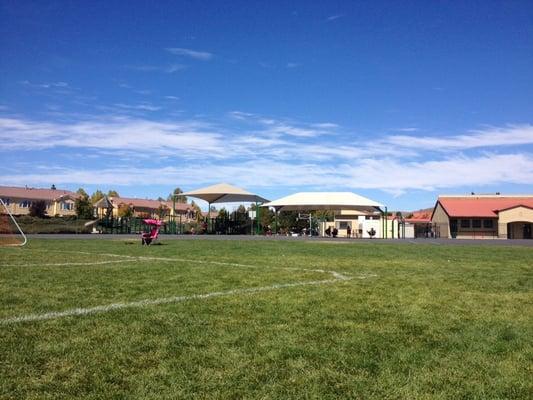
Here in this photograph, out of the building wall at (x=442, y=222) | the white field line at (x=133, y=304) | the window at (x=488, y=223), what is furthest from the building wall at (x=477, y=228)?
the white field line at (x=133, y=304)

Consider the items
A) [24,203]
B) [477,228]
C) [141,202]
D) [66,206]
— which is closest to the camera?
[477,228]

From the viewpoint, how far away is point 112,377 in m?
3.85

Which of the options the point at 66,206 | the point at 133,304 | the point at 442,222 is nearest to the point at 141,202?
the point at 66,206

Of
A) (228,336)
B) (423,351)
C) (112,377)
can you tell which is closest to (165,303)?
(228,336)

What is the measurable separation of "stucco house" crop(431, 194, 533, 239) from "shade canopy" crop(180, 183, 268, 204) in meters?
25.2

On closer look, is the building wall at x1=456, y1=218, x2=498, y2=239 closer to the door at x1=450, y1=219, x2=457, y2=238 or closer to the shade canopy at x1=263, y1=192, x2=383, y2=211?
the door at x1=450, y1=219, x2=457, y2=238

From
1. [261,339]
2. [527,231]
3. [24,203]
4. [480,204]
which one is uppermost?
[24,203]

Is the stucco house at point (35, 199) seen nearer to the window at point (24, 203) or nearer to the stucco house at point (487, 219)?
the window at point (24, 203)

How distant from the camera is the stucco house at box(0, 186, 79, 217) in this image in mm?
90500

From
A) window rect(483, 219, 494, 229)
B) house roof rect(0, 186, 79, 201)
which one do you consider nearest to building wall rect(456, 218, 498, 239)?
window rect(483, 219, 494, 229)

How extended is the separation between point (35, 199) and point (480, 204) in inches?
2915

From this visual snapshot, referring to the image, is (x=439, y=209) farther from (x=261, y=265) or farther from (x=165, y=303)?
(x=165, y=303)

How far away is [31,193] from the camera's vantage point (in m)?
96.4

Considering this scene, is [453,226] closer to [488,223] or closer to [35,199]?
[488,223]
